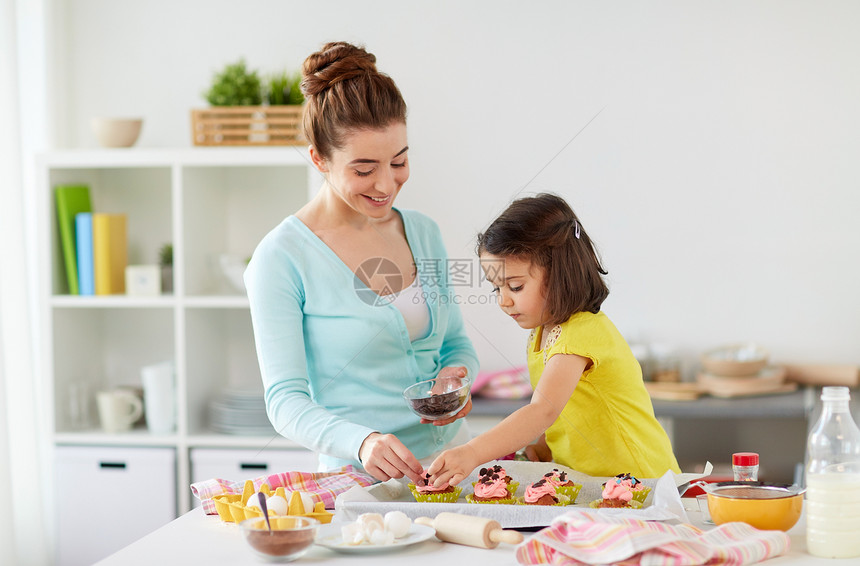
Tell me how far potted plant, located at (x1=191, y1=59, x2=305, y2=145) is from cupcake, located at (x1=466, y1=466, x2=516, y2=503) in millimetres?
1563

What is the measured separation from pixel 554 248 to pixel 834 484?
0.53m

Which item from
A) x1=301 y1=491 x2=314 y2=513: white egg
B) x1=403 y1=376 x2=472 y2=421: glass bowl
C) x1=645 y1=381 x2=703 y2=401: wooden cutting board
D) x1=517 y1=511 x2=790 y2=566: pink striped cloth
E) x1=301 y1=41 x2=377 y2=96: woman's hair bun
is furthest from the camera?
x1=645 y1=381 x2=703 y2=401: wooden cutting board

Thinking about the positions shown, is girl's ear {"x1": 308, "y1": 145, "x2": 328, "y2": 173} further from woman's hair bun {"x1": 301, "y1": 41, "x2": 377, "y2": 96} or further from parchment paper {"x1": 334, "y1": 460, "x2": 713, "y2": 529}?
parchment paper {"x1": 334, "y1": 460, "x2": 713, "y2": 529}

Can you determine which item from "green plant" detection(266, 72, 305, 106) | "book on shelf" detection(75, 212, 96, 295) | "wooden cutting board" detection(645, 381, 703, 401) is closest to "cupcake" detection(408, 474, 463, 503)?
"wooden cutting board" detection(645, 381, 703, 401)

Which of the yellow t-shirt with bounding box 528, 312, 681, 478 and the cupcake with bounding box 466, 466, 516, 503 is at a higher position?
the yellow t-shirt with bounding box 528, 312, 681, 478

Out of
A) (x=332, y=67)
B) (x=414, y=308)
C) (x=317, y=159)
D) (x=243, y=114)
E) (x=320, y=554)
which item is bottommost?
(x=320, y=554)

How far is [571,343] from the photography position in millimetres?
1348

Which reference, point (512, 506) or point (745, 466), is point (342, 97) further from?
point (745, 466)

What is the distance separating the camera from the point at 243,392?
262 centimetres

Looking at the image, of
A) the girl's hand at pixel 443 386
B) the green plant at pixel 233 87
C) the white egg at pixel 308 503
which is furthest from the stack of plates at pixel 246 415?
the white egg at pixel 308 503

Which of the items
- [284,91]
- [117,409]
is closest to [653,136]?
[284,91]

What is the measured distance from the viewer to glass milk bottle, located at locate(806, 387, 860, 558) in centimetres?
102

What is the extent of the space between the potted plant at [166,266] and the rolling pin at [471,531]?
1.89 m

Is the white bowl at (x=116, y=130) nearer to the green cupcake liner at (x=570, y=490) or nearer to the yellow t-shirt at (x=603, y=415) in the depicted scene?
the yellow t-shirt at (x=603, y=415)
